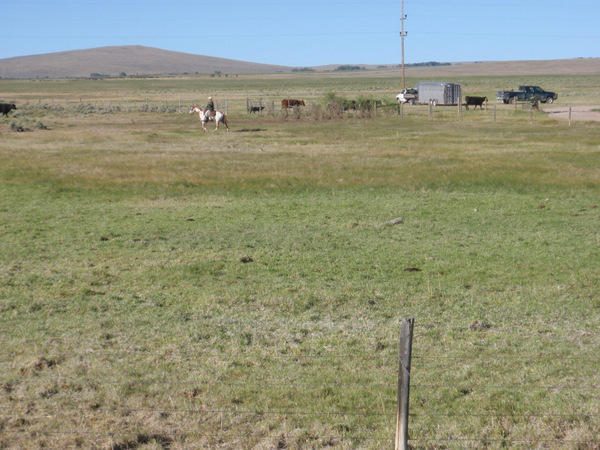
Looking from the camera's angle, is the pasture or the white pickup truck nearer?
the pasture

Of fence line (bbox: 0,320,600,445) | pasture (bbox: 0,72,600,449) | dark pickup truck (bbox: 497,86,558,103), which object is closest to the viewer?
fence line (bbox: 0,320,600,445)

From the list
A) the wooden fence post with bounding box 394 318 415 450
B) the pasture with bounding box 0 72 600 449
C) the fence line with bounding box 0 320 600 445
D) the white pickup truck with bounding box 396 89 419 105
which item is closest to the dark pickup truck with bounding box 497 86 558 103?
the white pickup truck with bounding box 396 89 419 105

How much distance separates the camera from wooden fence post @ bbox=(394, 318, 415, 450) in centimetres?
439

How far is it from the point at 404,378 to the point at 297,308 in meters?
4.67

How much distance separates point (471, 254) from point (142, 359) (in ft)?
21.4

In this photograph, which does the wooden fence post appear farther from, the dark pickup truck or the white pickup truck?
the white pickup truck

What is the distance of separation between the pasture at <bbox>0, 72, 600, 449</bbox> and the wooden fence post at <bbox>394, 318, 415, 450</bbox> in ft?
2.71

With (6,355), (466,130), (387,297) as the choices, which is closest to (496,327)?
(387,297)

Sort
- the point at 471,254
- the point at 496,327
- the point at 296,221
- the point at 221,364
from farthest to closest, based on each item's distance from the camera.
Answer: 1. the point at 296,221
2. the point at 471,254
3. the point at 496,327
4. the point at 221,364

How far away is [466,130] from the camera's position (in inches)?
1522

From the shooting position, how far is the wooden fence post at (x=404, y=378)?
14.4 ft

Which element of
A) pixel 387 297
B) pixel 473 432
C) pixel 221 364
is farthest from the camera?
pixel 387 297

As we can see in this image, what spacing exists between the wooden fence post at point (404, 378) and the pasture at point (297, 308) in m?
0.82

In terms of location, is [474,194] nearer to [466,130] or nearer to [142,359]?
[142,359]
